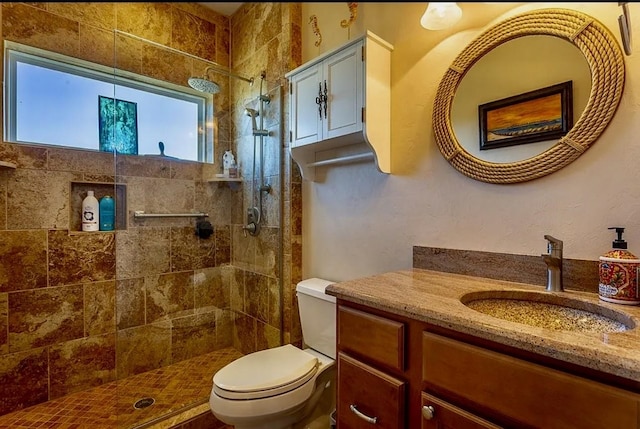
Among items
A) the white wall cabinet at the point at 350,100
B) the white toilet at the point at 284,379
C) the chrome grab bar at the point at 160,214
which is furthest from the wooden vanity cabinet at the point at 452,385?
the chrome grab bar at the point at 160,214

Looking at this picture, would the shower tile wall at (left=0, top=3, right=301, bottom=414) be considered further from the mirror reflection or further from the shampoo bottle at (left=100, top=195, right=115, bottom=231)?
the mirror reflection

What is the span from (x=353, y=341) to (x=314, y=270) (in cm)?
98

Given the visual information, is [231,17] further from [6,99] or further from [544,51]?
[544,51]

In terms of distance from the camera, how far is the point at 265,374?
1.46m

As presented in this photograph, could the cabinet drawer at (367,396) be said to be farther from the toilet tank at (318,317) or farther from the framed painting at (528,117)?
the framed painting at (528,117)

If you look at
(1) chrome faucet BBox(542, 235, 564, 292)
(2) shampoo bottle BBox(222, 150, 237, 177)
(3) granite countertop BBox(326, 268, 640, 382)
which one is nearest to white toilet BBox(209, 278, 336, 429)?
(3) granite countertop BBox(326, 268, 640, 382)

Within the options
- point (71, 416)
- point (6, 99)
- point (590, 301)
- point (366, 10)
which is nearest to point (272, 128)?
point (366, 10)

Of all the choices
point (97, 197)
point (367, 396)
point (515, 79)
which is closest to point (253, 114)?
point (97, 197)

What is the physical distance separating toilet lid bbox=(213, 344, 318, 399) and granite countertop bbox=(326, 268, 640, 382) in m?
0.60

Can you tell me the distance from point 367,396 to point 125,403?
5.14 feet

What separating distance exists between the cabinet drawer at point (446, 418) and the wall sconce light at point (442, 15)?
4.40 ft

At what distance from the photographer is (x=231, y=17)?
263 cm

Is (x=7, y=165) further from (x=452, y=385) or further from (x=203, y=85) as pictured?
(x=452, y=385)

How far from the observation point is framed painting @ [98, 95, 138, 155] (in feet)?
7.04
